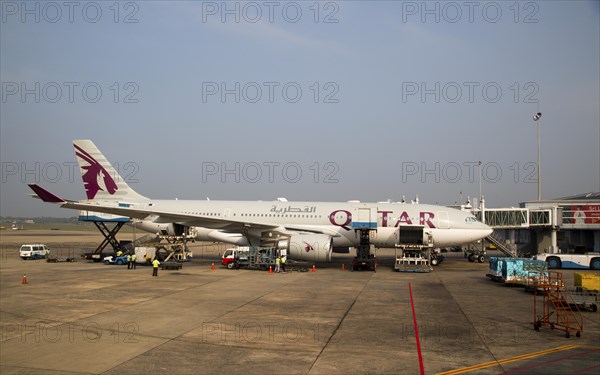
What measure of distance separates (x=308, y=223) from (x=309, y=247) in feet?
13.7

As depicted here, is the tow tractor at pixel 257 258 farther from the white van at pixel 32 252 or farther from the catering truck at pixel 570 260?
the white van at pixel 32 252

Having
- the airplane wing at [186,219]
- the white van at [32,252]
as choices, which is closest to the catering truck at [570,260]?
the airplane wing at [186,219]

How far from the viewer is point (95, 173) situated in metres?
35.6

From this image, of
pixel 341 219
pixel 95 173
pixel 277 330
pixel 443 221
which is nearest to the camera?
pixel 277 330

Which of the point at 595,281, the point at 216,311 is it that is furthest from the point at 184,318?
the point at 595,281

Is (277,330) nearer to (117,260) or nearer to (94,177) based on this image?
(117,260)

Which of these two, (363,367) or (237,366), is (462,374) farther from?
(237,366)

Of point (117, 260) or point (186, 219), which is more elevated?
point (186, 219)

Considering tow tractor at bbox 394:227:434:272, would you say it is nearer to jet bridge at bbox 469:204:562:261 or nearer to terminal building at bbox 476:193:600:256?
jet bridge at bbox 469:204:562:261

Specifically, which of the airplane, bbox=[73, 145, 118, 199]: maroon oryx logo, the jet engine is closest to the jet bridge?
the airplane

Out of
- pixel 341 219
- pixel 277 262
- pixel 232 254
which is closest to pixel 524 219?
pixel 341 219

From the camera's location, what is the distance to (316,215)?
107ft

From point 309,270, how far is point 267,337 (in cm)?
1768

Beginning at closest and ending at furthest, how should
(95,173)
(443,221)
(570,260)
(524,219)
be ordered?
1. (443,221)
2. (570,260)
3. (95,173)
4. (524,219)
